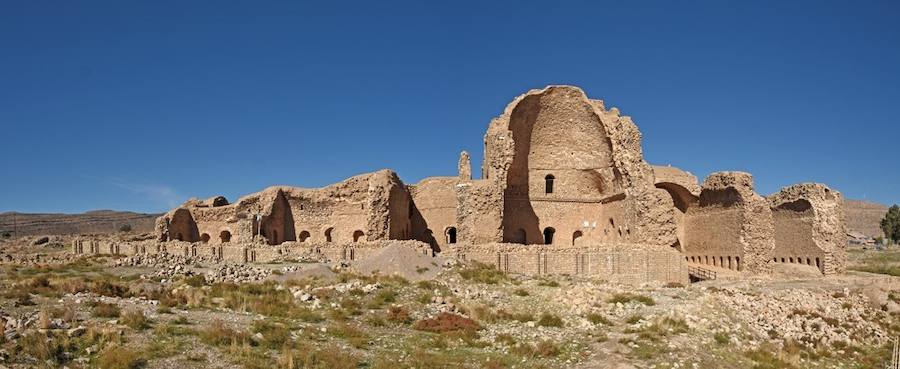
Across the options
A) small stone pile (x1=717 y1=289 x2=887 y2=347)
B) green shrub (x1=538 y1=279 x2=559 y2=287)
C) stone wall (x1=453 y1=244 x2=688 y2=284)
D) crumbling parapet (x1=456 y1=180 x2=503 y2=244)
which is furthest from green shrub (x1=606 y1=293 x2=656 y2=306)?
crumbling parapet (x1=456 y1=180 x2=503 y2=244)

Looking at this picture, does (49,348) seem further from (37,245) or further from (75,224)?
(75,224)

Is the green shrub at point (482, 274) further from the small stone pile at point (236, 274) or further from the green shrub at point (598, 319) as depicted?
the small stone pile at point (236, 274)

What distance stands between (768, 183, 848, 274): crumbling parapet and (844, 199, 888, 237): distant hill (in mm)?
66122

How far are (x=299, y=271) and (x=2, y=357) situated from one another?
11896 mm

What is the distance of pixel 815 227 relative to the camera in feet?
89.5

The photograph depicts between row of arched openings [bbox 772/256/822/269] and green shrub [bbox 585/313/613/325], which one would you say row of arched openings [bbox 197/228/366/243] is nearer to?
row of arched openings [bbox 772/256/822/269]

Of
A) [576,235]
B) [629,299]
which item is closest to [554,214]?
[576,235]

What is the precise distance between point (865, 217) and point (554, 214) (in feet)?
293

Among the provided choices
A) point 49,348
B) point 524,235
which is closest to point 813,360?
point 49,348

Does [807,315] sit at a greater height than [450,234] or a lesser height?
lesser

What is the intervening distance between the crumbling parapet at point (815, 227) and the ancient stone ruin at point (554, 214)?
0.06 meters

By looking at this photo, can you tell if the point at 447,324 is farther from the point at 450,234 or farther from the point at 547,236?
the point at 547,236

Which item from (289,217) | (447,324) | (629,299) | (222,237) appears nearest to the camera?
(447,324)

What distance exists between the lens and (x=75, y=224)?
288 ft
